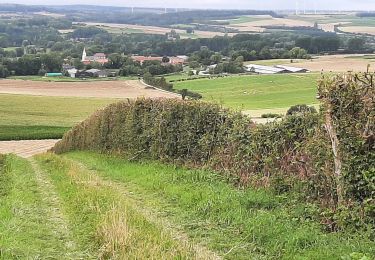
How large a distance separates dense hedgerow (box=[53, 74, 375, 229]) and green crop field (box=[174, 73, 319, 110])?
46.1 metres

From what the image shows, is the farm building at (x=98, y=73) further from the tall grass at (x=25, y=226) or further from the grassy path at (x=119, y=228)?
the grassy path at (x=119, y=228)

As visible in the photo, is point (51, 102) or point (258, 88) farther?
point (258, 88)

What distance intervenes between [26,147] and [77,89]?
4852 centimetres

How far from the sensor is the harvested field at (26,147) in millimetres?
34750

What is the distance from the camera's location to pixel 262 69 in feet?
321

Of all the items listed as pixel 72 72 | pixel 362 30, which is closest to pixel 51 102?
pixel 72 72

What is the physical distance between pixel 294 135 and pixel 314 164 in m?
1.74

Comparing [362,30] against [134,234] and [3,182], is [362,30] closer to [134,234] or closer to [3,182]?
[3,182]

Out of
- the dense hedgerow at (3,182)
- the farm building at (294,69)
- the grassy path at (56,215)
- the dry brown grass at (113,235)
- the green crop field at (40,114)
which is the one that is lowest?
the green crop field at (40,114)

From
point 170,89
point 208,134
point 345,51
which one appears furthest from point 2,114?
point 345,51

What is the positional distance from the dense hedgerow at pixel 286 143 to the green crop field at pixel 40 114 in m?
26.5

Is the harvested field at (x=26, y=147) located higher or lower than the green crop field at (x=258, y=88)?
higher

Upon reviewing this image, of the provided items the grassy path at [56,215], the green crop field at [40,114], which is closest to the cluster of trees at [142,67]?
the green crop field at [40,114]

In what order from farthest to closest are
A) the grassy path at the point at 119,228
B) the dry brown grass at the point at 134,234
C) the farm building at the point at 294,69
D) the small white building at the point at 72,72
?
the small white building at the point at 72,72 → the farm building at the point at 294,69 → the grassy path at the point at 119,228 → the dry brown grass at the point at 134,234
